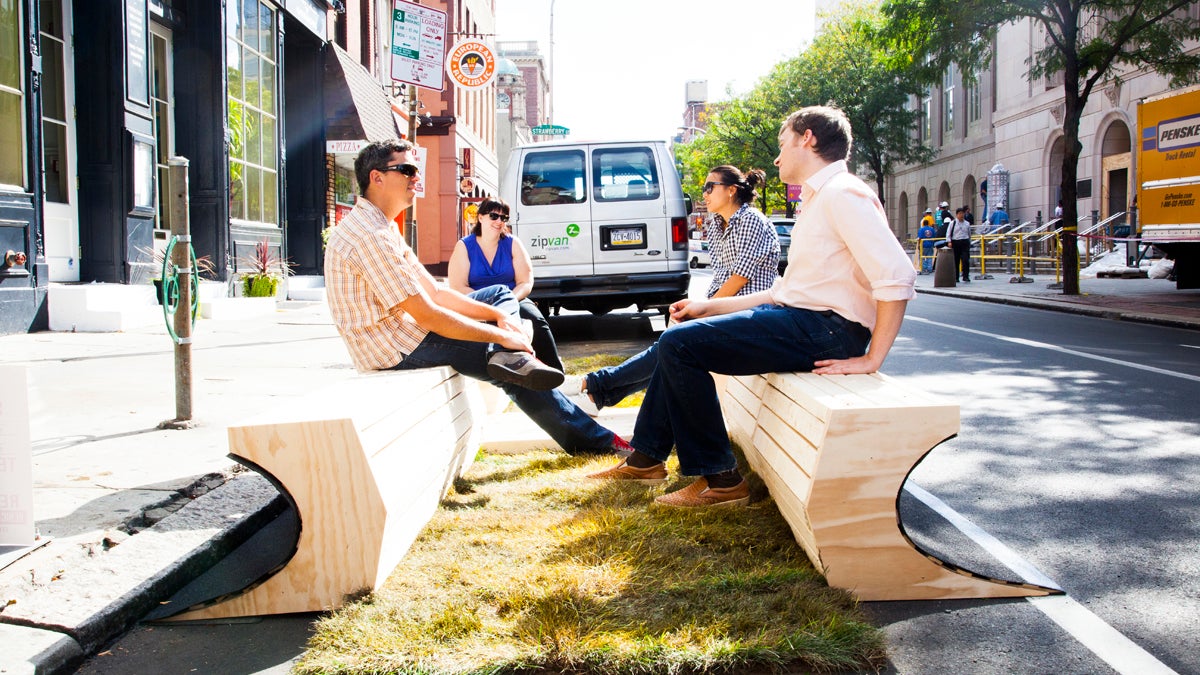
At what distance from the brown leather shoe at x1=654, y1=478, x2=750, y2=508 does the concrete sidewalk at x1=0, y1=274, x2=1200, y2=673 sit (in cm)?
156

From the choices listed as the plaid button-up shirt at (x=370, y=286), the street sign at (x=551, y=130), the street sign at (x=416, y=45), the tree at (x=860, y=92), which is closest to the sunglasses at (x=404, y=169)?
the plaid button-up shirt at (x=370, y=286)

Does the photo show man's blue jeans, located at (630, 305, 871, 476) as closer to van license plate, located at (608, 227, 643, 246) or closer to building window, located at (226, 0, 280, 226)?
van license plate, located at (608, 227, 643, 246)

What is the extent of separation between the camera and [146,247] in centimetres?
1255

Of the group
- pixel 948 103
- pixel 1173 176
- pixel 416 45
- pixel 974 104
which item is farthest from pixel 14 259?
pixel 948 103

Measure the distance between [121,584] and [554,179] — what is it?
31.2ft

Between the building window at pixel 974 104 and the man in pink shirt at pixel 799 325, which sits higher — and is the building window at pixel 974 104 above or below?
above

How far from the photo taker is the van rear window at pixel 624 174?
487 inches

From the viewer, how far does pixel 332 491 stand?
3264 mm

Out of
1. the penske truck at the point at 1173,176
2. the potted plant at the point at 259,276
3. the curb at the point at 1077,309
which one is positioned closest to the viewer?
the curb at the point at 1077,309

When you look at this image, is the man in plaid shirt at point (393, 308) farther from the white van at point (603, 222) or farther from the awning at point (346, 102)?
the awning at point (346, 102)

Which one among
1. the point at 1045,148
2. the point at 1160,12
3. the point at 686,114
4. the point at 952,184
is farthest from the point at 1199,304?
the point at 686,114

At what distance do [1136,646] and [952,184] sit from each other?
46.0 metres

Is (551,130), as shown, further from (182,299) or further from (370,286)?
(370,286)

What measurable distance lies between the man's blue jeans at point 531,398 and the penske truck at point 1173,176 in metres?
15.2
